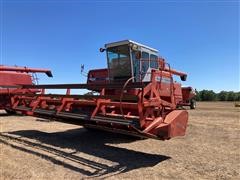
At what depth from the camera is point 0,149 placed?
20.7ft

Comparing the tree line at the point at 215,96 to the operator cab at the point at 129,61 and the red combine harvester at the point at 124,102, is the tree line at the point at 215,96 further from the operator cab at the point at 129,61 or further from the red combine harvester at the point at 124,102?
the operator cab at the point at 129,61

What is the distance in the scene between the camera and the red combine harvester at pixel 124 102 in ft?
17.4

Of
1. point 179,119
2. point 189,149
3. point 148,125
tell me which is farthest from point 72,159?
point 189,149

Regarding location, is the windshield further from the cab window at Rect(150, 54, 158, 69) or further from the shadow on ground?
the shadow on ground

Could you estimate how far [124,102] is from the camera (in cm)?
595

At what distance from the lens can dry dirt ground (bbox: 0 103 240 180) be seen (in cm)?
480

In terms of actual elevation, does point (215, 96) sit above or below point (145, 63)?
below

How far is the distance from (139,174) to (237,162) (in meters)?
2.14

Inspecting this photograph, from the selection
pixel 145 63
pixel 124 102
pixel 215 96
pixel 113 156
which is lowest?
pixel 113 156

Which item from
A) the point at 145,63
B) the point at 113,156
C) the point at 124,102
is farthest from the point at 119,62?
the point at 113,156

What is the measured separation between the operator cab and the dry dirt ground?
6.40 ft

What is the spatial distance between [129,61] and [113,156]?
3.83m

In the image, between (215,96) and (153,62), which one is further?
(215,96)

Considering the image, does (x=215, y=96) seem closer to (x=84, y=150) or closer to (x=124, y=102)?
(x=84, y=150)
